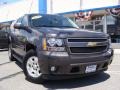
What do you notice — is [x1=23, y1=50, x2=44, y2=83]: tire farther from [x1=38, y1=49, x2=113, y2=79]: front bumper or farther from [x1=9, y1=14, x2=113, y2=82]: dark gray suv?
[x1=38, y1=49, x2=113, y2=79]: front bumper

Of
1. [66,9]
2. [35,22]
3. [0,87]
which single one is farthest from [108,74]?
[66,9]

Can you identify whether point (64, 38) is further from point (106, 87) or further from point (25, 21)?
point (25, 21)

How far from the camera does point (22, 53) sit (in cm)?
761

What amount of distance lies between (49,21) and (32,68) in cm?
167

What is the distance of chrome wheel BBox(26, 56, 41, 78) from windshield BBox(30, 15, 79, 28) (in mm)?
1134

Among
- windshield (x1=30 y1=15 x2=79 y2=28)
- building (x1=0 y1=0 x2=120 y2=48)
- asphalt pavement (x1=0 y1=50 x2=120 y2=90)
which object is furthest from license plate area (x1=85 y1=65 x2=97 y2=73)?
building (x1=0 y1=0 x2=120 y2=48)

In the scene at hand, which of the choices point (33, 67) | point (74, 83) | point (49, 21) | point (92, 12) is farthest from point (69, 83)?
point (92, 12)

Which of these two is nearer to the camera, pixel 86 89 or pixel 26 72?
pixel 86 89

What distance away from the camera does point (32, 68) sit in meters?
6.71

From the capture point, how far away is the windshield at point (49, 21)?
24.7 feet

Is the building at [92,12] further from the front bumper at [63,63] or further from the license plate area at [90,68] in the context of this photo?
the front bumper at [63,63]

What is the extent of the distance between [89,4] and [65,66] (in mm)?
15267

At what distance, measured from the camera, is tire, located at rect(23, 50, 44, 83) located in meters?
6.51

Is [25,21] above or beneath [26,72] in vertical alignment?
above
